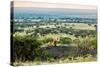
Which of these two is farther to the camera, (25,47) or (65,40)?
(65,40)

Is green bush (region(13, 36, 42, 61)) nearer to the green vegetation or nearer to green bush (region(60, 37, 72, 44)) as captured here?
the green vegetation

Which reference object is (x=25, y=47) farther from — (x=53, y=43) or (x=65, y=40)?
(x=65, y=40)

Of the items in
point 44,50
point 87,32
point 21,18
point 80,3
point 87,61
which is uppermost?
point 80,3

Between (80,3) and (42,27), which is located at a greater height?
(80,3)

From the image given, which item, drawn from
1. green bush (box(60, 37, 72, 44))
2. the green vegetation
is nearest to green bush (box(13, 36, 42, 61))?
the green vegetation

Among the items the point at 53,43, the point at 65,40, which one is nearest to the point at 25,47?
the point at 53,43

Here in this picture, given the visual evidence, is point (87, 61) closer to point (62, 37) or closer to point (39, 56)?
point (62, 37)

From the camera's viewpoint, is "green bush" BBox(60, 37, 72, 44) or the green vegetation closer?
the green vegetation

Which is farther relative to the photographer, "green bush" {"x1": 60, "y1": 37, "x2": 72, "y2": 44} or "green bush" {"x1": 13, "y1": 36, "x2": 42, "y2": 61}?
"green bush" {"x1": 60, "y1": 37, "x2": 72, "y2": 44}

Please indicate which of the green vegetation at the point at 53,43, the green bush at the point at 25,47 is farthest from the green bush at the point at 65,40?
the green bush at the point at 25,47
